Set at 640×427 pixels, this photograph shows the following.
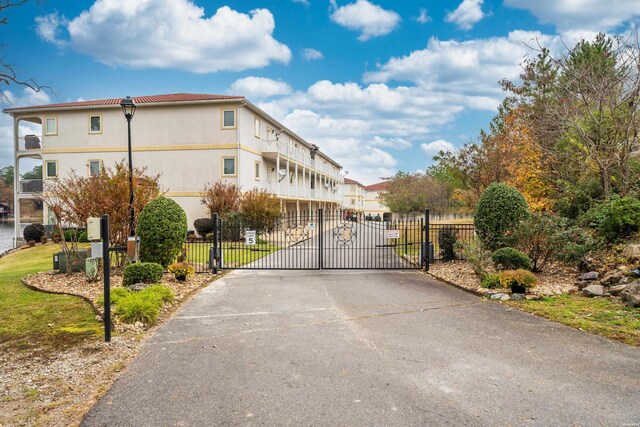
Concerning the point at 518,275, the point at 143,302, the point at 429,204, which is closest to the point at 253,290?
the point at 143,302

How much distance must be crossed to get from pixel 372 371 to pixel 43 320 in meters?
5.95

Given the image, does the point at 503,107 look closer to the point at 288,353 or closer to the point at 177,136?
the point at 177,136

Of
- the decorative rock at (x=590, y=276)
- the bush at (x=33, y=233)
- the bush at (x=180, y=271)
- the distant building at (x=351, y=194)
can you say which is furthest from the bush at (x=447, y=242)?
the distant building at (x=351, y=194)

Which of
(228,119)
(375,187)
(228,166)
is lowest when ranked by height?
(228,166)

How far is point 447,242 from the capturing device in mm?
14562

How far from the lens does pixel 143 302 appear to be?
748cm

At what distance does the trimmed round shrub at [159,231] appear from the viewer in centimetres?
1134

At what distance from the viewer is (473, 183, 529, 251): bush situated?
38.9 feet

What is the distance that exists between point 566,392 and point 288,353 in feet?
10.7

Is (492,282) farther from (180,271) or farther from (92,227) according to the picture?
(92,227)

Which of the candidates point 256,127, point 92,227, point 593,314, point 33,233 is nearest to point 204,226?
point 256,127

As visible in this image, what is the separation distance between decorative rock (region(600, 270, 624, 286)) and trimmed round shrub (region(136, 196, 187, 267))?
10.3 meters

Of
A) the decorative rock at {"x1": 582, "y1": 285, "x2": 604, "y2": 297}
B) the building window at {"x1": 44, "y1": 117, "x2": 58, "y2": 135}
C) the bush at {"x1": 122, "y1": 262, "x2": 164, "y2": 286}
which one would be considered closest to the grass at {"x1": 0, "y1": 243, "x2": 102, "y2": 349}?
the bush at {"x1": 122, "y1": 262, "x2": 164, "y2": 286}

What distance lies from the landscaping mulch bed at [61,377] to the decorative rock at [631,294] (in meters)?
8.33
